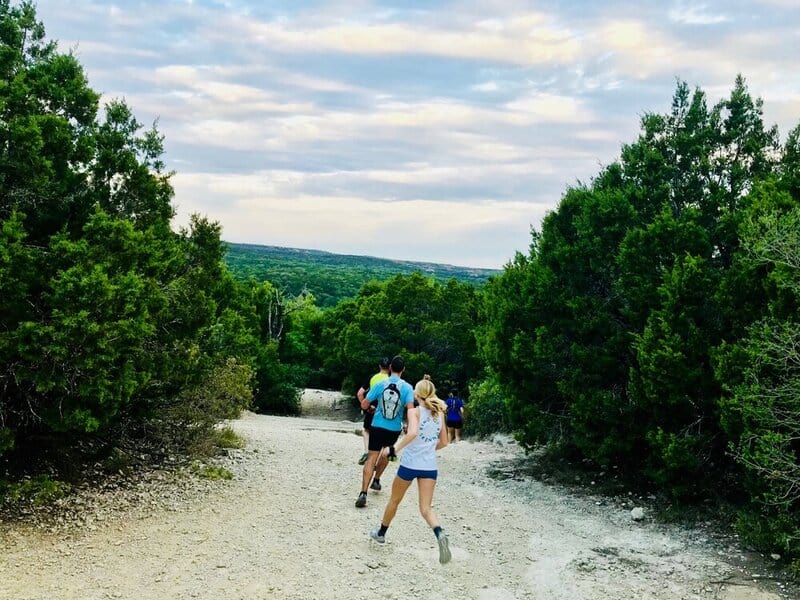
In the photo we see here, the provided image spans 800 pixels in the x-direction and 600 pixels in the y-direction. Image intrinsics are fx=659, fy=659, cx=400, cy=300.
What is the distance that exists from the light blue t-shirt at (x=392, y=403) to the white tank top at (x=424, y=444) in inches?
59.9

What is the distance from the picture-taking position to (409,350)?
35.8 meters

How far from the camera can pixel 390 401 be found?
30.1 feet

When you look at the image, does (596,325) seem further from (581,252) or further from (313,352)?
(313,352)

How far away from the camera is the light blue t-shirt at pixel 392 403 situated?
362 inches

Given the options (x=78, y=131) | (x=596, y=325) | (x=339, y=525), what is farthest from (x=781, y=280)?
(x=78, y=131)

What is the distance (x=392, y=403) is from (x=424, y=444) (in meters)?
1.71

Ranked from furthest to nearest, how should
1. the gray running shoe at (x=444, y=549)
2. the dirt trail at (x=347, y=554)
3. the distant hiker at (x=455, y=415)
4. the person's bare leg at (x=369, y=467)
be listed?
1. the distant hiker at (x=455, y=415)
2. the person's bare leg at (x=369, y=467)
3. the gray running shoe at (x=444, y=549)
4. the dirt trail at (x=347, y=554)

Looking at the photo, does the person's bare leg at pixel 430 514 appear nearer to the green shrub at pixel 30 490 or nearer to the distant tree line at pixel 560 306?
the distant tree line at pixel 560 306

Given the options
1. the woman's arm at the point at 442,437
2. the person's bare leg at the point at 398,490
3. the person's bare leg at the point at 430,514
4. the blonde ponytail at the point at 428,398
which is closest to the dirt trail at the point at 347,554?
the person's bare leg at the point at 430,514

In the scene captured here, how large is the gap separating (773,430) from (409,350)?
90.3 feet

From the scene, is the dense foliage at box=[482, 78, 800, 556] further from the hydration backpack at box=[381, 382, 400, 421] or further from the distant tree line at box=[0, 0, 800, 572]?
the hydration backpack at box=[381, 382, 400, 421]

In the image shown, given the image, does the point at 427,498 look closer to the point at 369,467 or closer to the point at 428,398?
the point at 428,398

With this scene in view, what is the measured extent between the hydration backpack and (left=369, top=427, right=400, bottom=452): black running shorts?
0.23m

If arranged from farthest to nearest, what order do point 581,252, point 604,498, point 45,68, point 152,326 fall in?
point 581,252
point 604,498
point 45,68
point 152,326
